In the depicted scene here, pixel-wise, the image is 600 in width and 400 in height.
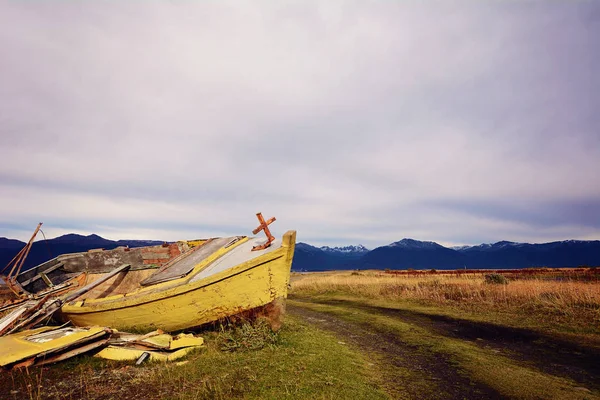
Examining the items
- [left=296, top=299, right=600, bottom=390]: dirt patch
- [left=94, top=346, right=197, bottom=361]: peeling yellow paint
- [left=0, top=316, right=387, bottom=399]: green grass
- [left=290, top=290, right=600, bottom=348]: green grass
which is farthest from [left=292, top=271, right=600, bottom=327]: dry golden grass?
[left=94, top=346, right=197, bottom=361]: peeling yellow paint

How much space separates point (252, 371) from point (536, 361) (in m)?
7.10

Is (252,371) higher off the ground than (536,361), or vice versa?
(252,371)

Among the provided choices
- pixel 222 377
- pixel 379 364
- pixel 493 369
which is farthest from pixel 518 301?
pixel 222 377

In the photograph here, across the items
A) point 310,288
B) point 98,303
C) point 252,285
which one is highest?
point 252,285

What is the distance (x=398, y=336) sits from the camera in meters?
9.74

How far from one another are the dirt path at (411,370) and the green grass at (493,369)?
327 mm

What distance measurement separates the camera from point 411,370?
6613mm

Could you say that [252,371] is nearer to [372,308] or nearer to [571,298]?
[372,308]

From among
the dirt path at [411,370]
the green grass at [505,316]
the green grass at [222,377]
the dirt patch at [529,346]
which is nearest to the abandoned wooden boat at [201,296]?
the green grass at [222,377]

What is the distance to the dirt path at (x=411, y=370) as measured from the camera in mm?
5375

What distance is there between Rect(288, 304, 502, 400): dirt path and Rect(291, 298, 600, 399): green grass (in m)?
0.33

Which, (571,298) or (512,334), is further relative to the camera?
(571,298)

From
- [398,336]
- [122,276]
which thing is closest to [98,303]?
[122,276]

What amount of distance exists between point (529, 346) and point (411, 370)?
4.67m
